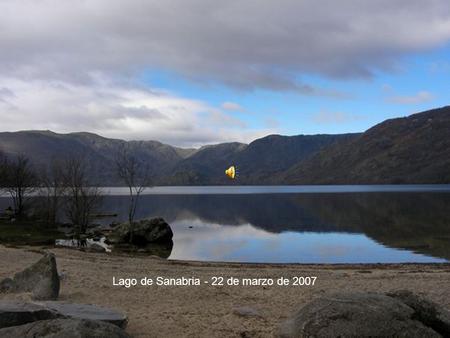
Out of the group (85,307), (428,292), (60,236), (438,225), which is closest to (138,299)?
(85,307)

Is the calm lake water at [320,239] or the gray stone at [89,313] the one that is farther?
the calm lake water at [320,239]

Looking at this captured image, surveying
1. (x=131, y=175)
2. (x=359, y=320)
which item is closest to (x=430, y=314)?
(x=359, y=320)

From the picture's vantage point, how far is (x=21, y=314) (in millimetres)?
10633

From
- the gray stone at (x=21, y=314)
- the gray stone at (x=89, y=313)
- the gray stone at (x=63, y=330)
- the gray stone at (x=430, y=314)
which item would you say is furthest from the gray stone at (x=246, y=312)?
the gray stone at (x=63, y=330)

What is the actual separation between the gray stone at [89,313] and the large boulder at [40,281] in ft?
10.5

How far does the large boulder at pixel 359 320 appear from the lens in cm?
932

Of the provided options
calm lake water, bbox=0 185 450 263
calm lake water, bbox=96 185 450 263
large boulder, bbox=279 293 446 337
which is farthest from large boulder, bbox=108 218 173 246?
large boulder, bbox=279 293 446 337

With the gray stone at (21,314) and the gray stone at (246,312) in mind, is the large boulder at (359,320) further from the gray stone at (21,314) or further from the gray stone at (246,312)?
the gray stone at (21,314)

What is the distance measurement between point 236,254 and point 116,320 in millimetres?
32442

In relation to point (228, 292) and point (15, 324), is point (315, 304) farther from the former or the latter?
point (228, 292)

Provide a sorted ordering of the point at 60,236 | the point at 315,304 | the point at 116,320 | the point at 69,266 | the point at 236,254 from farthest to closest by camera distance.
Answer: the point at 60,236 < the point at 236,254 < the point at 69,266 < the point at 116,320 < the point at 315,304

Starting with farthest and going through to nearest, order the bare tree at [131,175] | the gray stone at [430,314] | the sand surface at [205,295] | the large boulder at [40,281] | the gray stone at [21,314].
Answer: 1. the bare tree at [131,175]
2. the large boulder at [40,281]
3. the sand surface at [205,295]
4. the gray stone at [21,314]
5. the gray stone at [430,314]

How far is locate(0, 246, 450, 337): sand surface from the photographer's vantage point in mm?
13594

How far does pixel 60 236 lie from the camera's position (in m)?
53.2
